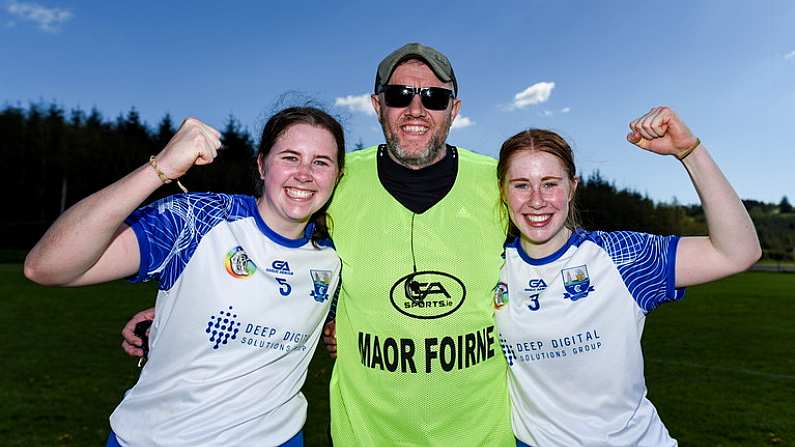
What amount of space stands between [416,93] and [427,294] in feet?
4.28

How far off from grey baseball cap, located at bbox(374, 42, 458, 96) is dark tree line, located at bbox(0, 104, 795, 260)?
40.5 meters

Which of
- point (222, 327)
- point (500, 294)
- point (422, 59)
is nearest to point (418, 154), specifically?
point (422, 59)

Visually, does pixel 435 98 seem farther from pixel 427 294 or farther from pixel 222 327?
→ pixel 222 327

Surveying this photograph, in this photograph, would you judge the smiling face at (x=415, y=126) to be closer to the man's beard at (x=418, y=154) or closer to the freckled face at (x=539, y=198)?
the man's beard at (x=418, y=154)

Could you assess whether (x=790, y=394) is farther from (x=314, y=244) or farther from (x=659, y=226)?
(x=659, y=226)

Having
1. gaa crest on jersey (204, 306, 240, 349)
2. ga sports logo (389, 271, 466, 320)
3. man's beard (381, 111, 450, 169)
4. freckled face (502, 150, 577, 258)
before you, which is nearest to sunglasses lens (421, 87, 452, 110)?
man's beard (381, 111, 450, 169)

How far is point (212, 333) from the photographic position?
115 inches

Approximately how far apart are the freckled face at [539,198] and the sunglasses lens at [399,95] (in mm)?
813

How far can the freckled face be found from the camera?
3.32 meters

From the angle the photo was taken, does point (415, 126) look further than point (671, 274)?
Yes

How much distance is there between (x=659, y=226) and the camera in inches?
2628

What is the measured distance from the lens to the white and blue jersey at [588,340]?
10.5 feet

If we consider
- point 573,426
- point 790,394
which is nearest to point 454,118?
point 573,426

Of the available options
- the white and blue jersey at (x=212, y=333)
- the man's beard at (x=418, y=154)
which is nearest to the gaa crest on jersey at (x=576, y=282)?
the man's beard at (x=418, y=154)
